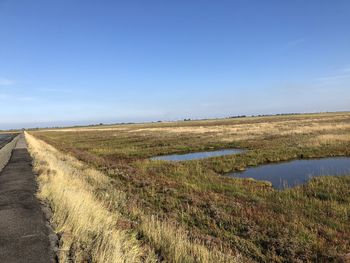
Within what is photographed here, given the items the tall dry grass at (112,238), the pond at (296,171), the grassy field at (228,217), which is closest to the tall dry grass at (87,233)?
the tall dry grass at (112,238)

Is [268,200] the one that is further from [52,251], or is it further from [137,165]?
[137,165]

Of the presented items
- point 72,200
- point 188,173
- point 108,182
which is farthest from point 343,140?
point 72,200

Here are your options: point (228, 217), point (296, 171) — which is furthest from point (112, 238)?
point (296, 171)

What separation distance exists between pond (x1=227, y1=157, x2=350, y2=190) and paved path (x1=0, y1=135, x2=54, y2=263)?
Result: 11.4 m

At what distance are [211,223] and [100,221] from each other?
3709 millimetres

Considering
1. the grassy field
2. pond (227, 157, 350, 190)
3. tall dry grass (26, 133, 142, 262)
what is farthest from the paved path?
pond (227, 157, 350, 190)

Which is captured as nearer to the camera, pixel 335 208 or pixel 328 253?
pixel 328 253

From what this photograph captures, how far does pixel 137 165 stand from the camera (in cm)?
2519

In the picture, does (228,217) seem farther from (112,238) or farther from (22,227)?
(22,227)

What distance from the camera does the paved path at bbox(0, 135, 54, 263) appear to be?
262 inches

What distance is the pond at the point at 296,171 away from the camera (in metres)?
18.0

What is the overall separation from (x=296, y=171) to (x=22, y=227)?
54.8ft

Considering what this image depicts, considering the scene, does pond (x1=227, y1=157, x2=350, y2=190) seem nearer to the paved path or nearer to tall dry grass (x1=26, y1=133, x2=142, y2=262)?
tall dry grass (x1=26, y1=133, x2=142, y2=262)

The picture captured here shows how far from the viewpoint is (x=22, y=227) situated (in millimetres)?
8508
